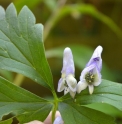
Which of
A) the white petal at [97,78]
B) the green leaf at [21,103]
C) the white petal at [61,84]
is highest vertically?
the white petal at [97,78]

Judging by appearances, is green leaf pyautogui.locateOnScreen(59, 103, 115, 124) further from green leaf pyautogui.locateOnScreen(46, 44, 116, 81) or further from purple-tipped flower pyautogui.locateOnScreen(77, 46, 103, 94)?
green leaf pyautogui.locateOnScreen(46, 44, 116, 81)

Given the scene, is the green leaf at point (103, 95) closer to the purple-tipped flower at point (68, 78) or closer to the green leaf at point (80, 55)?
the purple-tipped flower at point (68, 78)

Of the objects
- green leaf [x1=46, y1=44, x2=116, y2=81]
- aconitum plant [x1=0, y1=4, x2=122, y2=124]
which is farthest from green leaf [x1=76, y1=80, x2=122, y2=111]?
green leaf [x1=46, y1=44, x2=116, y2=81]

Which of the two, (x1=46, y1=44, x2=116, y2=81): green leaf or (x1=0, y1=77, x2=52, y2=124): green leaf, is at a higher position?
(x1=46, y1=44, x2=116, y2=81): green leaf

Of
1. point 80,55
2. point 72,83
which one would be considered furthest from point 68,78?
point 80,55

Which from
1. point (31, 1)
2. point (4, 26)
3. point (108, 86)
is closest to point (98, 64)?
point (108, 86)

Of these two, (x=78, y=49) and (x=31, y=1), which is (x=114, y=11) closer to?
(x=78, y=49)

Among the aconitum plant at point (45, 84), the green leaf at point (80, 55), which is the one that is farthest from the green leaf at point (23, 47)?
the green leaf at point (80, 55)
